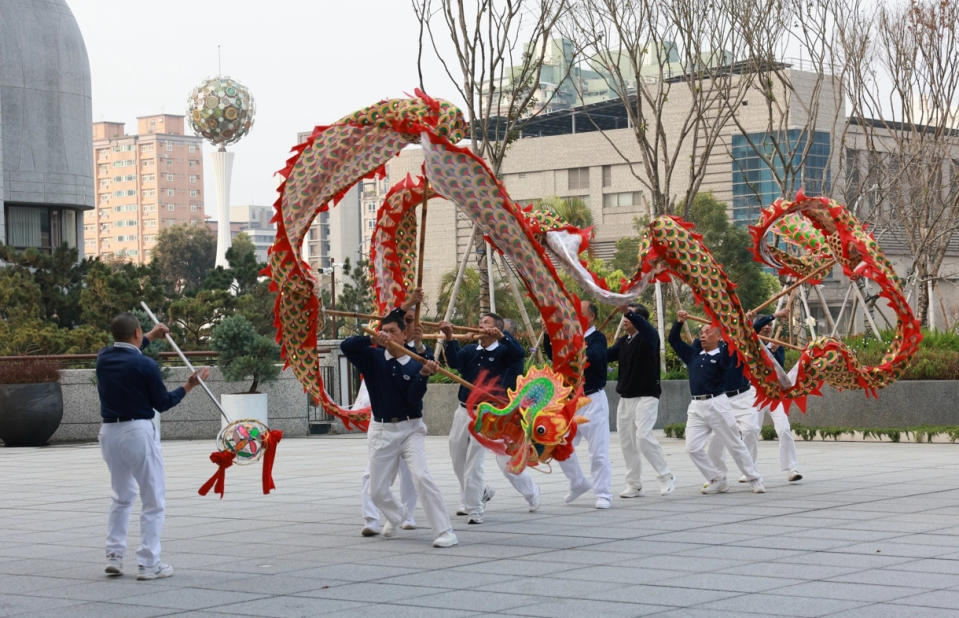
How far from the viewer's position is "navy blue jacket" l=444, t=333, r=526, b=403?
11.7 m

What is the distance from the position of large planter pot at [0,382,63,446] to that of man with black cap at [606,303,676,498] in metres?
12.3

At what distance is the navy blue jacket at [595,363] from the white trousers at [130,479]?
4.63 m

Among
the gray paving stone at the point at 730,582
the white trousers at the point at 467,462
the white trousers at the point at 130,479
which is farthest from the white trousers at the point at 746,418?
the white trousers at the point at 130,479

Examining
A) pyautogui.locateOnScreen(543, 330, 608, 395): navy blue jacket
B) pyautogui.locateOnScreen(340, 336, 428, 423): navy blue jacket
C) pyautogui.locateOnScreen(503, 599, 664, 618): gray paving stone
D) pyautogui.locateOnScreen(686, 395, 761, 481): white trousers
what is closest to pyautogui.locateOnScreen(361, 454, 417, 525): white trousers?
pyautogui.locateOnScreen(340, 336, 428, 423): navy blue jacket

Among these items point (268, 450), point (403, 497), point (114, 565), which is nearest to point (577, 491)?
point (403, 497)

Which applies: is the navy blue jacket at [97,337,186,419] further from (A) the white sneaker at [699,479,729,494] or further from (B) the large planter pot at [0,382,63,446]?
(B) the large planter pot at [0,382,63,446]

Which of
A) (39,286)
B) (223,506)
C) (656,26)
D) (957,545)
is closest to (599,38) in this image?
(656,26)

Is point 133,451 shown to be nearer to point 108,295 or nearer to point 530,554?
point 530,554

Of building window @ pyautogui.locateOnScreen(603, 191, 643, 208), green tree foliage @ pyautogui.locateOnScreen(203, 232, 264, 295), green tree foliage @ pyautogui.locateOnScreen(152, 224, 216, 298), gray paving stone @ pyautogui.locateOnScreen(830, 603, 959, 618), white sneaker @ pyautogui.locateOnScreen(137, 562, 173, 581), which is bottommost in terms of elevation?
white sneaker @ pyautogui.locateOnScreen(137, 562, 173, 581)

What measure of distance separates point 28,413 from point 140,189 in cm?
15261

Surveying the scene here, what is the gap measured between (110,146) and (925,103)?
153 meters

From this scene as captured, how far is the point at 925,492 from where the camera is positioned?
12680mm

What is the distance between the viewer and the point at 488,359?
463 inches

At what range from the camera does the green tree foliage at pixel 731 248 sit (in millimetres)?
50031
